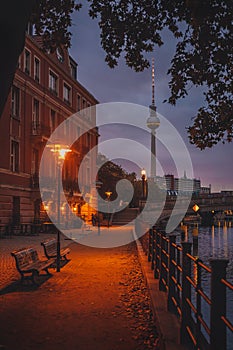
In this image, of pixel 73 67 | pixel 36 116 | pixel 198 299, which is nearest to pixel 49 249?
pixel 198 299

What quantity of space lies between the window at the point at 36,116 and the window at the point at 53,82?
12.6 ft

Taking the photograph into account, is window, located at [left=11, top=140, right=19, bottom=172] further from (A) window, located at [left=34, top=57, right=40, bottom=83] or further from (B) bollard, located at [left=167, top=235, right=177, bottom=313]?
(B) bollard, located at [left=167, top=235, right=177, bottom=313]

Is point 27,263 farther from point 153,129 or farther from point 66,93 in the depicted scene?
point 153,129

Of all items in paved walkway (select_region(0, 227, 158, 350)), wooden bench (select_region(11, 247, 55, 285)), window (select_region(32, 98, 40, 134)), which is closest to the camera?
paved walkway (select_region(0, 227, 158, 350))

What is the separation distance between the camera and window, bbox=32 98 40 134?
1381 inches

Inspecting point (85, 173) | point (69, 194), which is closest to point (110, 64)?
point (69, 194)

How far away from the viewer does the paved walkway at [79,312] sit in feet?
21.0

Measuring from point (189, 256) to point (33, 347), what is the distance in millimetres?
2485

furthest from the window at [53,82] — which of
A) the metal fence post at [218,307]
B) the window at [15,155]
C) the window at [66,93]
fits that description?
the metal fence post at [218,307]

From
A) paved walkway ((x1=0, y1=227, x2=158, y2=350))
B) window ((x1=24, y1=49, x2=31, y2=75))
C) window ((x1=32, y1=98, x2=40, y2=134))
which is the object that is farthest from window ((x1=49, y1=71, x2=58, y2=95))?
paved walkway ((x1=0, y1=227, x2=158, y2=350))

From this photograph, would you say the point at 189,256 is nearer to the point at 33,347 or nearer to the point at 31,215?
the point at 33,347

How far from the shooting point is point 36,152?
119 ft

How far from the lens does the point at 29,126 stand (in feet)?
113

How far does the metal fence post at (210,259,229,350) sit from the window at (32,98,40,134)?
1259 inches
